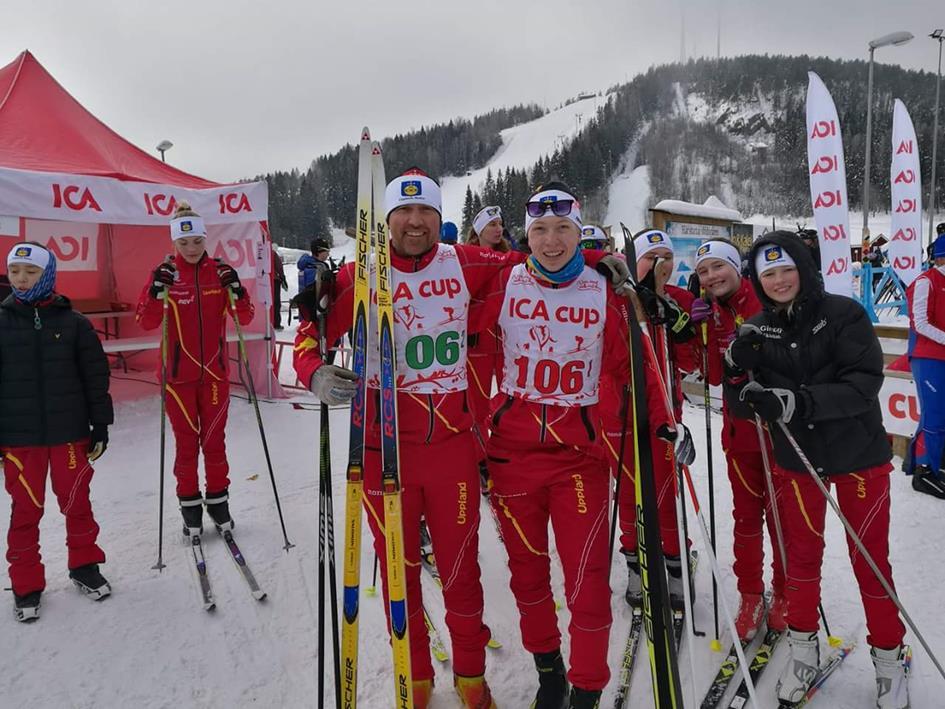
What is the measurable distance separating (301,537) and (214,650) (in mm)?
1297

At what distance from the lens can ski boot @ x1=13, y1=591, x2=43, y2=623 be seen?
3199mm

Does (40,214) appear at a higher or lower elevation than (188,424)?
higher

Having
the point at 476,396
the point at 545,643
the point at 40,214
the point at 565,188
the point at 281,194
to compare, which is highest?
the point at 281,194

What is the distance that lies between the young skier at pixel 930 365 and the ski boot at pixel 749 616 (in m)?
2.75

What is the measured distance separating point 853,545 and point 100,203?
7877 mm

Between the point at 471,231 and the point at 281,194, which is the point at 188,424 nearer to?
the point at 471,231

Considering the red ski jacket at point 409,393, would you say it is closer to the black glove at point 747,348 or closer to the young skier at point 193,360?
the black glove at point 747,348

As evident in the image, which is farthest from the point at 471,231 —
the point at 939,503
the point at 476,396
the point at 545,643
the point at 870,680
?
the point at 939,503

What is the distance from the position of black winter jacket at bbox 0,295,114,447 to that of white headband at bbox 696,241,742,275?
352 centimetres

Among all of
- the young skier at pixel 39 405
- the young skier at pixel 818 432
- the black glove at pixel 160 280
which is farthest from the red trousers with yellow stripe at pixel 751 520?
the black glove at pixel 160 280

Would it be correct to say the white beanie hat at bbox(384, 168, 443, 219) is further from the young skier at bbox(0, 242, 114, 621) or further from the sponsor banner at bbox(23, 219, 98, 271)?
the sponsor banner at bbox(23, 219, 98, 271)

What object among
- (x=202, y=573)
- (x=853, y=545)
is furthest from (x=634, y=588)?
(x=202, y=573)

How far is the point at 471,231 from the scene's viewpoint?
4.60 m

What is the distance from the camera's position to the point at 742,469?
2.96m
